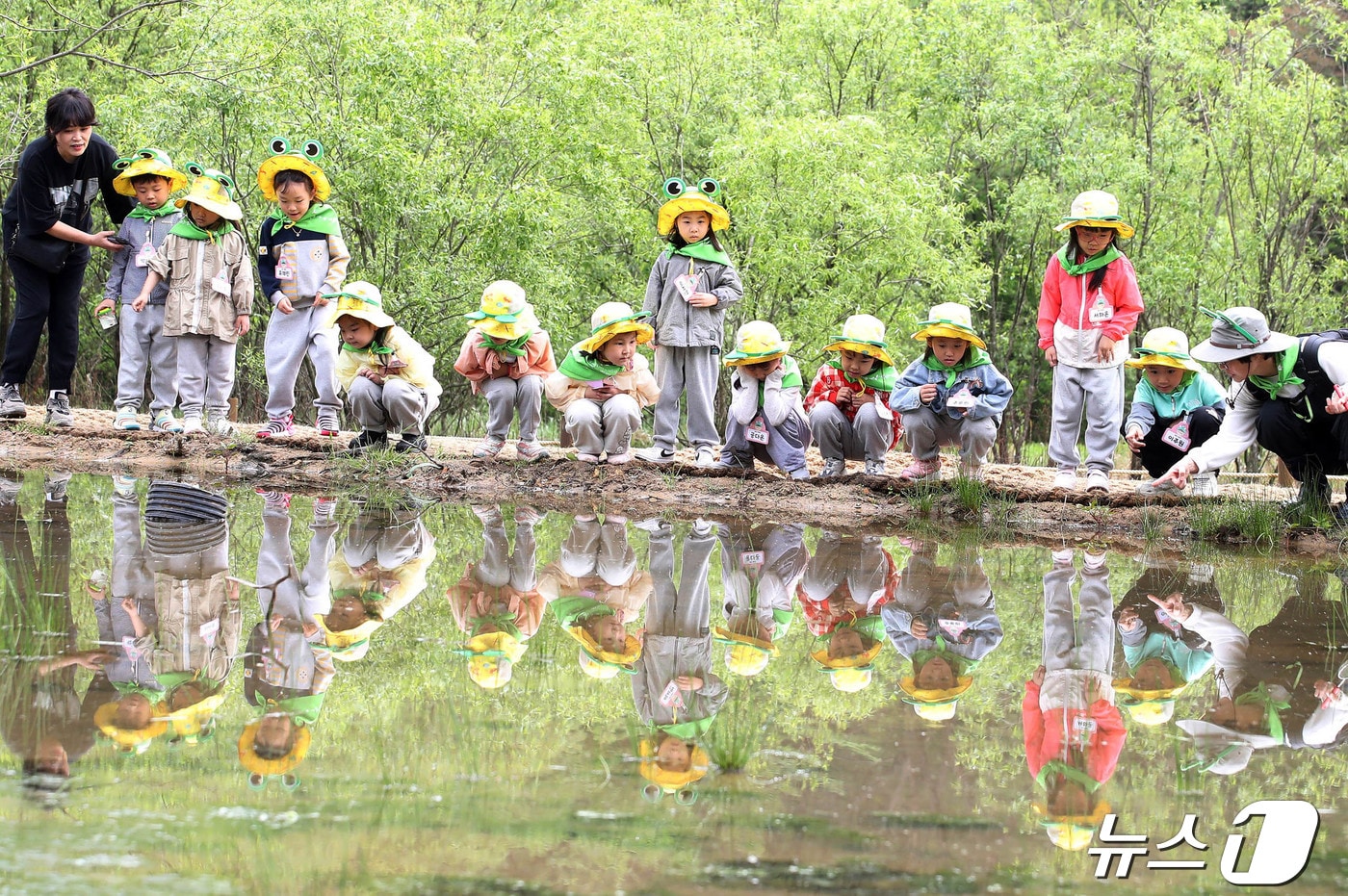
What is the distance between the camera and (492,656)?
4242 mm

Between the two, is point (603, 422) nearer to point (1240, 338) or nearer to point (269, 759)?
point (1240, 338)

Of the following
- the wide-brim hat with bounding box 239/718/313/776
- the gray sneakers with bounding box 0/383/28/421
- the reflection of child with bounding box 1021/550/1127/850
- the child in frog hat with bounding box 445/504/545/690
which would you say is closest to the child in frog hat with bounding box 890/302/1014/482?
the child in frog hat with bounding box 445/504/545/690

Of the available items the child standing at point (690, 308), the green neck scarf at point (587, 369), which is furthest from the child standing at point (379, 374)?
the child standing at point (690, 308)

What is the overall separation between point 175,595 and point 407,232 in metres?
11.0

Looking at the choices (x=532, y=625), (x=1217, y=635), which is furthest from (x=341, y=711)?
(x=1217, y=635)

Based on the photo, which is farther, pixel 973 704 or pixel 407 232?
pixel 407 232

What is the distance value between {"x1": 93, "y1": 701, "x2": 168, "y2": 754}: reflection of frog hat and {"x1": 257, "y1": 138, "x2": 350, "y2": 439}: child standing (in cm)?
576

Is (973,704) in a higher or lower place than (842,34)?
lower

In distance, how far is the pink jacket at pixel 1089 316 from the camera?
809 cm

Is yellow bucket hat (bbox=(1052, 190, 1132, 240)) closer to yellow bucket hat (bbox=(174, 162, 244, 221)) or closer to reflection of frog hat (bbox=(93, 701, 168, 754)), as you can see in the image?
yellow bucket hat (bbox=(174, 162, 244, 221))

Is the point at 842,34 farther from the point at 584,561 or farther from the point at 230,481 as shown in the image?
the point at 584,561

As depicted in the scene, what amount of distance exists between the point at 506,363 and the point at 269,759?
5.89 meters

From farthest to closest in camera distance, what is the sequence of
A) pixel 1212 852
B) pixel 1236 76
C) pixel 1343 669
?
pixel 1236 76 < pixel 1343 669 < pixel 1212 852

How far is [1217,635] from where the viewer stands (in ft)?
16.0
